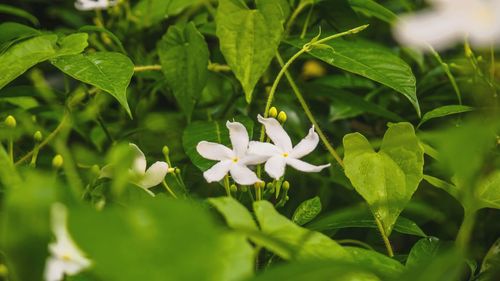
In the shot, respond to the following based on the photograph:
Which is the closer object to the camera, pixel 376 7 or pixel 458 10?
pixel 458 10

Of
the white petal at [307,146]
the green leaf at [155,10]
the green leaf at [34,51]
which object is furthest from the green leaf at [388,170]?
the green leaf at [155,10]

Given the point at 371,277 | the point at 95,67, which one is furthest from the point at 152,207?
the point at 95,67

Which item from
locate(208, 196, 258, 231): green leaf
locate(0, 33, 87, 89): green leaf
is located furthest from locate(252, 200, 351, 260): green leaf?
locate(0, 33, 87, 89): green leaf

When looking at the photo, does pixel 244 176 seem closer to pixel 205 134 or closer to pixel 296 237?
pixel 296 237

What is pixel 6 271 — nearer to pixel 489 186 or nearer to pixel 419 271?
pixel 419 271

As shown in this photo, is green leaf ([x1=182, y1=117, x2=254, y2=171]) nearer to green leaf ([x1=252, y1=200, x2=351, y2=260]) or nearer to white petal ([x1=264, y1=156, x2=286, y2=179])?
white petal ([x1=264, y1=156, x2=286, y2=179])

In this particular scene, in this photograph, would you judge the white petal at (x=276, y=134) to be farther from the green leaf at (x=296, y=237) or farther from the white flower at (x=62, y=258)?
the white flower at (x=62, y=258)

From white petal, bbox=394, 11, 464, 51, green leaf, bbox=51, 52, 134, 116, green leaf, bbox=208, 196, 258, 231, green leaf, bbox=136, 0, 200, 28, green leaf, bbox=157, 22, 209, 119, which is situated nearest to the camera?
white petal, bbox=394, 11, 464, 51
